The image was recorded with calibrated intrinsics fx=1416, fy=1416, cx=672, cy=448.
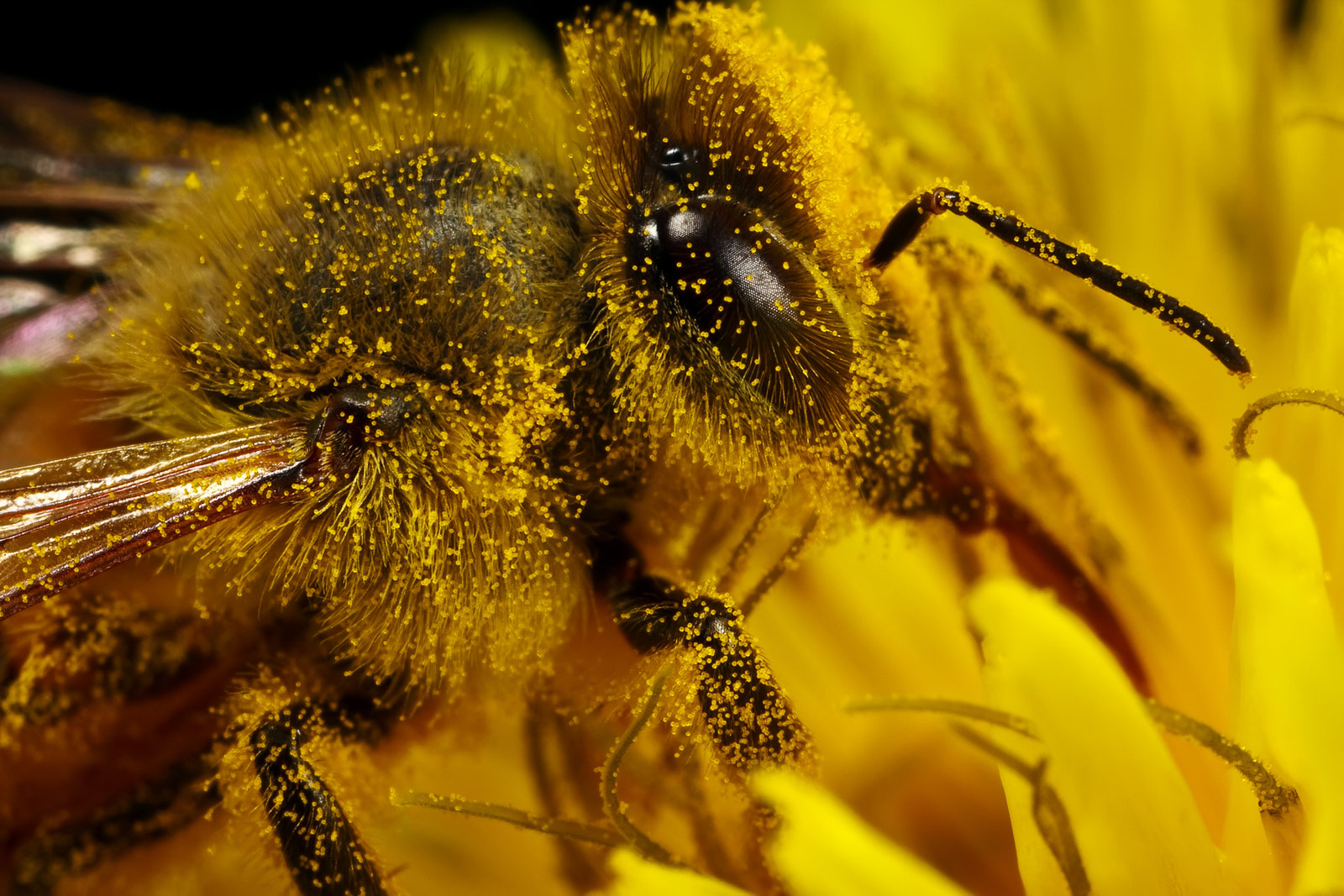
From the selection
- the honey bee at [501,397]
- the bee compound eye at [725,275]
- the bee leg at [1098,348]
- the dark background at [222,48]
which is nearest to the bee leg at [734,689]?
the honey bee at [501,397]

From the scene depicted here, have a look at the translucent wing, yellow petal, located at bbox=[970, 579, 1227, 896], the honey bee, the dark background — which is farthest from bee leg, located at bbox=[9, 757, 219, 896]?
the dark background

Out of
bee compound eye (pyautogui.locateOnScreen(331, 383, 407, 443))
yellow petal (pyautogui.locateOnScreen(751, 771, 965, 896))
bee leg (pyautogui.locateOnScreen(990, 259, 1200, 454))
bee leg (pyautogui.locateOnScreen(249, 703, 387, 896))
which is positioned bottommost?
bee leg (pyautogui.locateOnScreen(249, 703, 387, 896))

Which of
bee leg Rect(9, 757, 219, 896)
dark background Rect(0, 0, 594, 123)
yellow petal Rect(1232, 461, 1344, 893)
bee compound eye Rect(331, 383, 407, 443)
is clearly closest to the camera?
yellow petal Rect(1232, 461, 1344, 893)

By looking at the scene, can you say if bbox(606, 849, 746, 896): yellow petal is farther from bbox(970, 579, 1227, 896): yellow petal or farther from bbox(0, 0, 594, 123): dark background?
bbox(0, 0, 594, 123): dark background

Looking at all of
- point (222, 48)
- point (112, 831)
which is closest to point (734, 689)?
point (112, 831)

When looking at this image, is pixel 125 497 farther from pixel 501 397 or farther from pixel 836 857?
pixel 836 857

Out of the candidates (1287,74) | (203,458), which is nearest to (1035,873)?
(203,458)
